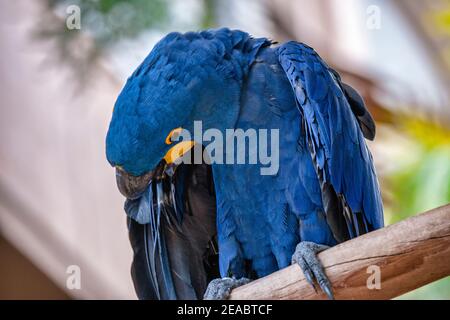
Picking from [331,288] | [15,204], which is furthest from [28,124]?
[331,288]

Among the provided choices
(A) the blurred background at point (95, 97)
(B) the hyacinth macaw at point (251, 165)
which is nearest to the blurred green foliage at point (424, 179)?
(A) the blurred background at point (95, 97)

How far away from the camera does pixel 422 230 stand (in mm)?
804

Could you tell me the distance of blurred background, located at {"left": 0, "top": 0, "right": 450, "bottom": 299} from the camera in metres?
1.71

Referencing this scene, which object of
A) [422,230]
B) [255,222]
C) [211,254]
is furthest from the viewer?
[211,254]

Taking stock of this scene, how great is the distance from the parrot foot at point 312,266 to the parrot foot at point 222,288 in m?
0.14

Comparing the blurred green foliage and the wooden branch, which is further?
the blurred green foliage

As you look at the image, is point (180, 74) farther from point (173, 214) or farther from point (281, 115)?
point (173, 214)

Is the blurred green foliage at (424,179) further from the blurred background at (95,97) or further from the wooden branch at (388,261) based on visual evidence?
the wooden branch at (388,261)

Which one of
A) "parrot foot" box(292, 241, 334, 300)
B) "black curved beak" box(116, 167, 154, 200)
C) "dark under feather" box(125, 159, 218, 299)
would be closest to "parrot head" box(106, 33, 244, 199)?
"black curved beak" box(116, 167, 154, 200)

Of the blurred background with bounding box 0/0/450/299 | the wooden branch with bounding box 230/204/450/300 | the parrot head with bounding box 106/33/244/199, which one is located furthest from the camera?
the blurred background with bounding box 0/0/450/299

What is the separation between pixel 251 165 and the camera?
1062 millimetres

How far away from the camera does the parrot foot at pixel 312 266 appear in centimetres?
86

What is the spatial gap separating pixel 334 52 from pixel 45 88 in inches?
35.7

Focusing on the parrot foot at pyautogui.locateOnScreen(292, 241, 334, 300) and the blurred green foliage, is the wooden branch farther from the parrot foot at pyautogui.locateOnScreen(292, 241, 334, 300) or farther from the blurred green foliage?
the blurred green foliage
